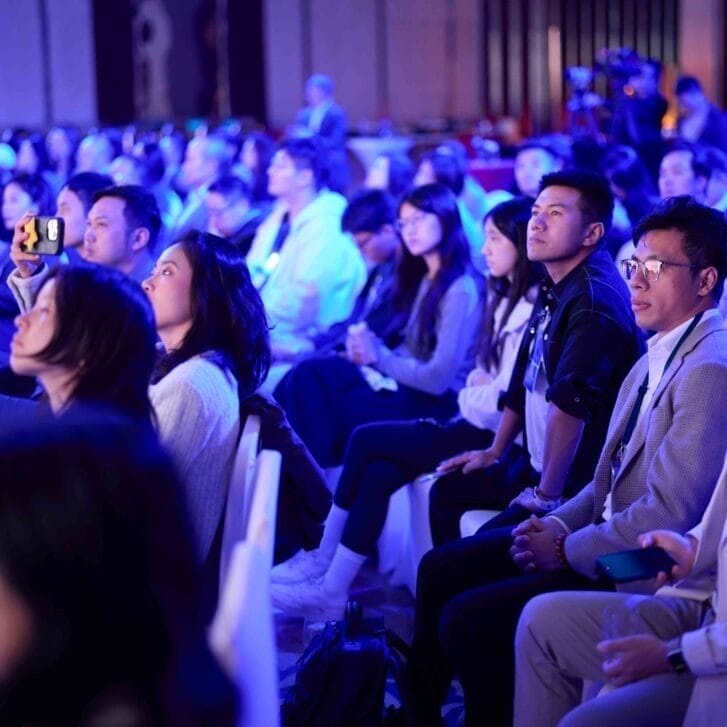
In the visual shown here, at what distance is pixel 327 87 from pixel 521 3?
4406 mm

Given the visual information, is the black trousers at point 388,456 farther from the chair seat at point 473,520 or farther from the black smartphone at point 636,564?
the black smartphone at point 636,564

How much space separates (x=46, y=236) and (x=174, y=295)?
2.22 feet

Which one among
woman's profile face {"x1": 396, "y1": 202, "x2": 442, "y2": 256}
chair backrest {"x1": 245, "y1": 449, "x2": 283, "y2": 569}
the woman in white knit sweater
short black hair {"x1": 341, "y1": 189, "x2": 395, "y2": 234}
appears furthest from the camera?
short black hair {"x1": 341, "y1": 189, "x2": 395, "y2": 234}

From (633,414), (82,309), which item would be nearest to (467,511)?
(633,414)

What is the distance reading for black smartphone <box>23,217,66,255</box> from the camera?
311 centimetres

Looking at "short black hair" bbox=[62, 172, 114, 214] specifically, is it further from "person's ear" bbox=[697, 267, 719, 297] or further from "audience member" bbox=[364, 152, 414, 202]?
"person's ear" bbox=[697, 267, 719, 297]

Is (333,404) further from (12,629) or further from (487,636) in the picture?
(12,629)

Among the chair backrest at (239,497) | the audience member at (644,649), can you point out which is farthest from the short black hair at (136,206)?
the audience member at (644,649)

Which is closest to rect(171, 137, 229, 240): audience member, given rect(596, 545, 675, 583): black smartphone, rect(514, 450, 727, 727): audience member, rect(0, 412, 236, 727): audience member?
rect(514, 450, 727, 727): audience member

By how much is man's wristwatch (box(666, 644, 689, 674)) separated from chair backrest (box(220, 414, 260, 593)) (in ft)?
2.32

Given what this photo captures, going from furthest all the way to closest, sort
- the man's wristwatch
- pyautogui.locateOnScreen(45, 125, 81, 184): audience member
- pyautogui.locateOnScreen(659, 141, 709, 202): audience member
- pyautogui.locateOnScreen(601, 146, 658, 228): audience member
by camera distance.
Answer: pyautogui.locateOnScreen(45, 125, 81, 184): audience member → pyautogui.locateOnScreen(601, 146, 658, 228): audience member → pyautogui.locateOnScreen(659, 141, 709, 202): audience member → the man's wristwatch

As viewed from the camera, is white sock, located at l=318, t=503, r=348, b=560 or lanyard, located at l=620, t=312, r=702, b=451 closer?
lanyard, located at l=620, t=312, r=702, b=451

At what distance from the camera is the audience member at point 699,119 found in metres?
7.65

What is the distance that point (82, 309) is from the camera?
185cm
